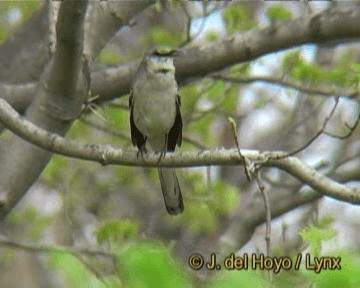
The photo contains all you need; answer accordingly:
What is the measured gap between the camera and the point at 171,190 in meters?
5.09

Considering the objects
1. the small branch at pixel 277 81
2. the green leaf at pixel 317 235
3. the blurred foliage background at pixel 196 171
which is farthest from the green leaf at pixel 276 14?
the green leaf at pixel 317 235

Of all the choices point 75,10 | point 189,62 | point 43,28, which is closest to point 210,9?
point 189,62

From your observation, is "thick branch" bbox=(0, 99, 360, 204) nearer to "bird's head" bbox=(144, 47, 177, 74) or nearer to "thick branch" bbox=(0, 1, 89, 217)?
"thick branch" bbox=(0, 1, 89, 217)

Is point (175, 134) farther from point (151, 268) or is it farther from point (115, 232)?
point (151, 268)

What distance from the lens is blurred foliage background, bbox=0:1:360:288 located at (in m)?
5.36

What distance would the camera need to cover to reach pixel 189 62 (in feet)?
16.8

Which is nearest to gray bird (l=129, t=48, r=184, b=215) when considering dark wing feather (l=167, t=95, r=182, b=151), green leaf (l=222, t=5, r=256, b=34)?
dark wing feather (l=167, t=95, r=182, b=151)

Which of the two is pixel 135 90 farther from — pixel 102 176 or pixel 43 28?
pixel 102 176

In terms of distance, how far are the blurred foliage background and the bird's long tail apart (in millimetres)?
307

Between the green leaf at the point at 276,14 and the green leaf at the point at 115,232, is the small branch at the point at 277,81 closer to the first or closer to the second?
the green leaf at the point at 276,14

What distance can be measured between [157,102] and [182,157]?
1190mm

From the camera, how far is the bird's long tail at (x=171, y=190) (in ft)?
16.6

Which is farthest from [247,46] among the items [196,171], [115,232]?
[196,171]

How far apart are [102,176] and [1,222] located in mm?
3474
